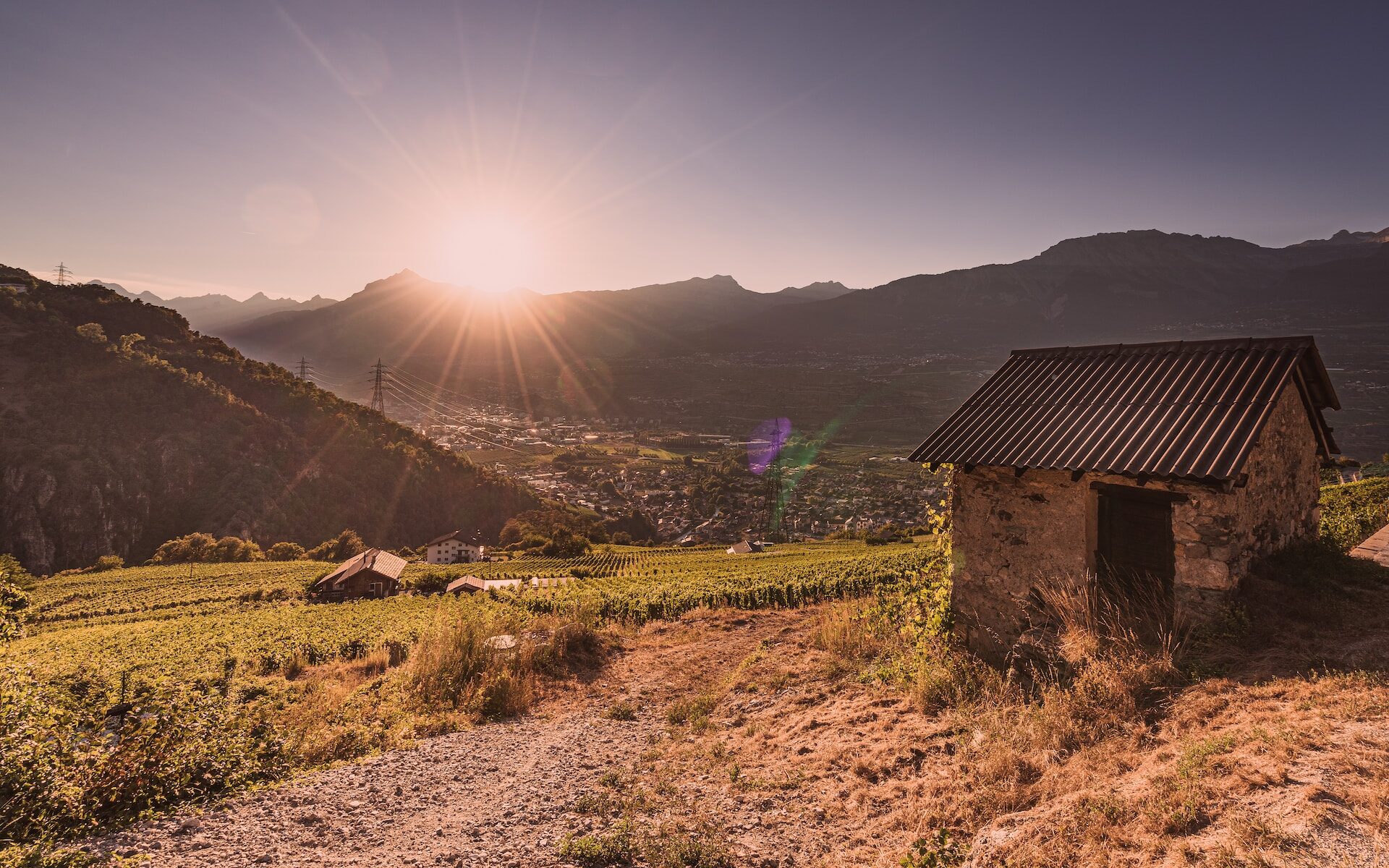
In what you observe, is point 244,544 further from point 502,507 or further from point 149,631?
point 149,631

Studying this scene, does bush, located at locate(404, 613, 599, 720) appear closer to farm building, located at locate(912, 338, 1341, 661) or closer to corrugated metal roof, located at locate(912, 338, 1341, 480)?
farm building, located at locate(912, 338, 1341, 661)

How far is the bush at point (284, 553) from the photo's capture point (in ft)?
202

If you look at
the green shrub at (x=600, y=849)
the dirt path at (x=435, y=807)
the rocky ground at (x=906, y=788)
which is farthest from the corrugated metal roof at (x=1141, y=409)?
the dirt path at (x=435, y=807)

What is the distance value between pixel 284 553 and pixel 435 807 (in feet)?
238

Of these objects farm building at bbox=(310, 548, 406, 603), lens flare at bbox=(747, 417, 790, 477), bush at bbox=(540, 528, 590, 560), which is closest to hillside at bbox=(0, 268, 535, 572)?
bush at bbox=(540, 528, 590, 560)

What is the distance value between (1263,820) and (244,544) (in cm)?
7786

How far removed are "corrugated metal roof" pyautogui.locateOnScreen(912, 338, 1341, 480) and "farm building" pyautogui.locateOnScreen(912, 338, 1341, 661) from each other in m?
0.02

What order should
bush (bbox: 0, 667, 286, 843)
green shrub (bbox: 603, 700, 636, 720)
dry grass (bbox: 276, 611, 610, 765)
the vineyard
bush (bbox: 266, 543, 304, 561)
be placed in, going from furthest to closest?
bush (bbox: 266, 543, 304, 561) < the vineyard < green shrub (bbox: 603, 700, 636, 720) < dry grass (bbox: 276, 611, 610, 765) < bush (bbox: 0, 667, 286, 843)

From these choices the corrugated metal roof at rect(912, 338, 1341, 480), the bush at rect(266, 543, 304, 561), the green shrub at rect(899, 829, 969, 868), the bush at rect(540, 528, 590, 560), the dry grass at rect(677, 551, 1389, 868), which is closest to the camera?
the dry grass at rect(677, 551, 1389, 868)

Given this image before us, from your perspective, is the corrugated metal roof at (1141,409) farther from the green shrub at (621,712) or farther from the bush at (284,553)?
the bush at (284,553)

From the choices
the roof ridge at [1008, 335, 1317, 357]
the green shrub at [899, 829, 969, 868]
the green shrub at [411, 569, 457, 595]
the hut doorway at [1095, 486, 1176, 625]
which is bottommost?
the green shrub at [411, 569, 457, 595]

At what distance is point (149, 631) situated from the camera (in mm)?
20016

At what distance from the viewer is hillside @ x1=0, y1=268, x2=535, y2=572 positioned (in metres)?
64.6

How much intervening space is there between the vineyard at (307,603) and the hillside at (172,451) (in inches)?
844
